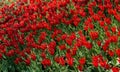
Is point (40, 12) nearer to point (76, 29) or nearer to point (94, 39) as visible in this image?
point (76, 29)

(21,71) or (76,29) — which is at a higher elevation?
(76,29)

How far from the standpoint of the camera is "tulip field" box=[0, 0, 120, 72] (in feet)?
19.1

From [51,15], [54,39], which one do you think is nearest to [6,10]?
[51,15]

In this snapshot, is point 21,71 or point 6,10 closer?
point 21,71

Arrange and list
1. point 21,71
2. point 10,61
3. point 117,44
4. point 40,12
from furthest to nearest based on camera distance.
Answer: point 40,12 < point 10,61 < point 21,71 < point 117,44

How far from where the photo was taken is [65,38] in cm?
662

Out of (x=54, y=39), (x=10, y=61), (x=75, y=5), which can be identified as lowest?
(x=10, y=61)

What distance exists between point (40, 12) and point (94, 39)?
2.69 meters

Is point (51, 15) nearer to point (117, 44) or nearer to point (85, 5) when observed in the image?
point (85, 5)

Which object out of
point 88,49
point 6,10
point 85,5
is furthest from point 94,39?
point 6,10

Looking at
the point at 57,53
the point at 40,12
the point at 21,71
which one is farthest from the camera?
the point at 40,12

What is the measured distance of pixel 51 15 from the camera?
25.7ft

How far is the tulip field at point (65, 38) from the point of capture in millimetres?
5825

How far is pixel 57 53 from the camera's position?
652 centimetres
